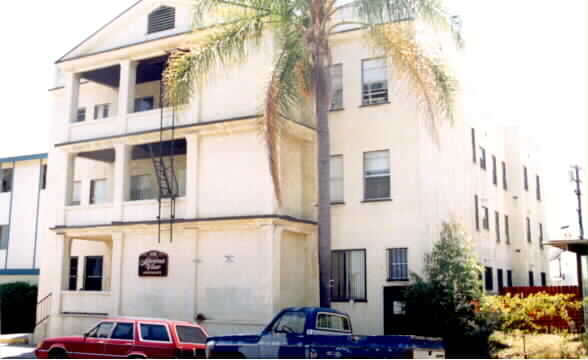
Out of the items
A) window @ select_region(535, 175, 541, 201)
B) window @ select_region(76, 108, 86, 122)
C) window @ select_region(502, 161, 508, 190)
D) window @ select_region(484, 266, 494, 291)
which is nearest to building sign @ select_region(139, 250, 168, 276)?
window @ select_region(76, 108, 86, 122)

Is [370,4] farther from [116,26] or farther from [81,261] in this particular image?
[81,261]

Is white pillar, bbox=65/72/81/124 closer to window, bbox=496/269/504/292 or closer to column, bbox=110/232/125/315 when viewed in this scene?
column, bbox=110/232/125/315

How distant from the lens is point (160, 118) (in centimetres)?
2456

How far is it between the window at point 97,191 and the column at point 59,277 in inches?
153

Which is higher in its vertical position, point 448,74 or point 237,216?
point 448,74

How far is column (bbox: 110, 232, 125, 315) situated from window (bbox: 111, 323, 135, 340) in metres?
7.98

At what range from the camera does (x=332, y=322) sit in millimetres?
15461

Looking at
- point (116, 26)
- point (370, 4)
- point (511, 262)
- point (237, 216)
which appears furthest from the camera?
point (511, 262)

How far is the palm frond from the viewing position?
18750 mm

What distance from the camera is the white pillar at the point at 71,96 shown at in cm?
2708

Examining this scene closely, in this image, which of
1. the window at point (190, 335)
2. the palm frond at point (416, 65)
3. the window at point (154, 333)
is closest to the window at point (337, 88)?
the palm frond at point (416, 65)

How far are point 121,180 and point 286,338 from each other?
12.9 m

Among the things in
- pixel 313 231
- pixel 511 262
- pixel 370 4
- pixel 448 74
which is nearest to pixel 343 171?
pixel 313 231

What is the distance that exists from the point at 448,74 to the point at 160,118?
10.7 m
